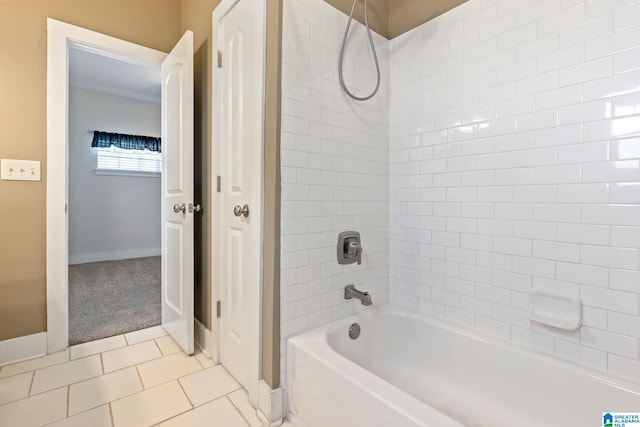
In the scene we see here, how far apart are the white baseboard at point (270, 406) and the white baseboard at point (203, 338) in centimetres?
59

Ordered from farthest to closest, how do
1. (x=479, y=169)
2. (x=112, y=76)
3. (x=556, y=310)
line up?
(x=112, y=76), (x=479, y=169), (x=556, y=310)

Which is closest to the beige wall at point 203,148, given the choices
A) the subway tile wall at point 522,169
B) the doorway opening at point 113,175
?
the subway tile wall at point 522,169

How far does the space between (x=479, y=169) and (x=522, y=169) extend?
18cm

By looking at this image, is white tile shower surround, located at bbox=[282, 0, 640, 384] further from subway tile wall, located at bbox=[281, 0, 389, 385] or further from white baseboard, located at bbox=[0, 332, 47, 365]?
white baseboard, located at bbox=[0, 332, 47, 365]

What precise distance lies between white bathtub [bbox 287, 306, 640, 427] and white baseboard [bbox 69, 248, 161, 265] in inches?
173

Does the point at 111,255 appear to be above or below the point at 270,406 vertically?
above

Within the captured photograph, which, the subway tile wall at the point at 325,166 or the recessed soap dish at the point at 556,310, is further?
the subway tile wall at the point at 325,166

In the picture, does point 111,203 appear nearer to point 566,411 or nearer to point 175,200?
point 175,200

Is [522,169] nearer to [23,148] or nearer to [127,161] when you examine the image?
[23,148]

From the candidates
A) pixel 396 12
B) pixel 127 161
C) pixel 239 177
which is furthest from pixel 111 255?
pixel 396 12

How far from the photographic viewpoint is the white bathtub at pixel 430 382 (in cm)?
101

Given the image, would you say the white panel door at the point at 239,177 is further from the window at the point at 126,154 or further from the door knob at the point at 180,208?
the window at the point at 126,154

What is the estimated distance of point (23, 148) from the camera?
1.80 meters

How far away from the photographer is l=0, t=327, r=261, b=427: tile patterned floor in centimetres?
134
